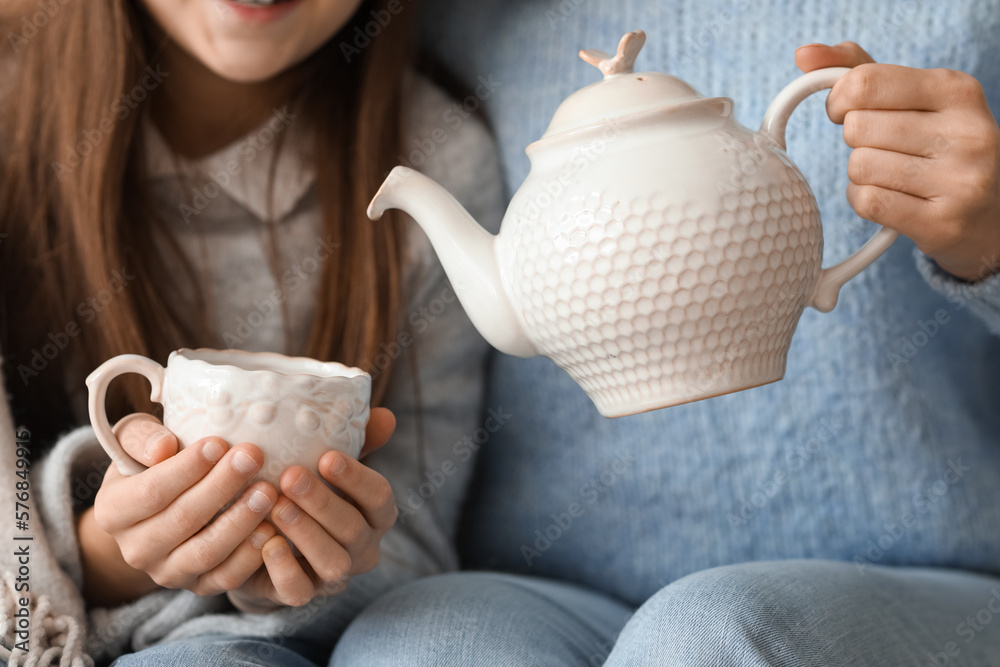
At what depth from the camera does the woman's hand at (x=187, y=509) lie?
23.9 inches

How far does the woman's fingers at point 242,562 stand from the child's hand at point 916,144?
0.54 meters

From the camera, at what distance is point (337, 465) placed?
63 centimetres

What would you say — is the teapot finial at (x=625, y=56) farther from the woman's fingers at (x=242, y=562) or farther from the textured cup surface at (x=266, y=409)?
the woman's fingers at (x=242, y=562)

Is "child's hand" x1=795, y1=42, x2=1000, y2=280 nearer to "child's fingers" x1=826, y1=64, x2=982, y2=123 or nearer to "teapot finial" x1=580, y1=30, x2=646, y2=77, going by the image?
"child's fingers" x1=826, y1=64, x2=982, y2=123

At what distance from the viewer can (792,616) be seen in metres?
0.67

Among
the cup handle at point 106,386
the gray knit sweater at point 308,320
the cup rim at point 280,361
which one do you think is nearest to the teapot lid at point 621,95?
the cup rim at point 280,361

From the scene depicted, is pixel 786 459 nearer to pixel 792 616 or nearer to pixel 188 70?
pixel 792 616

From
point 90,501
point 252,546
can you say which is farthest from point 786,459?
point 90,501

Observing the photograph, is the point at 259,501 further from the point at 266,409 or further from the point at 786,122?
the point at 786,122

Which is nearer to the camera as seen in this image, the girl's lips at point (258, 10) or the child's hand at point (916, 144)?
the child's hand at point (916, 144)

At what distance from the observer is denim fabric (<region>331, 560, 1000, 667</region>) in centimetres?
63

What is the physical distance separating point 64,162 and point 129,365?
1.34 feet

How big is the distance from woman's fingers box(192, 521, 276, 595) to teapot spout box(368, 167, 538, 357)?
0.24m

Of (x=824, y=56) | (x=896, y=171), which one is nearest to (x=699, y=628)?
(x=896, y=171)
